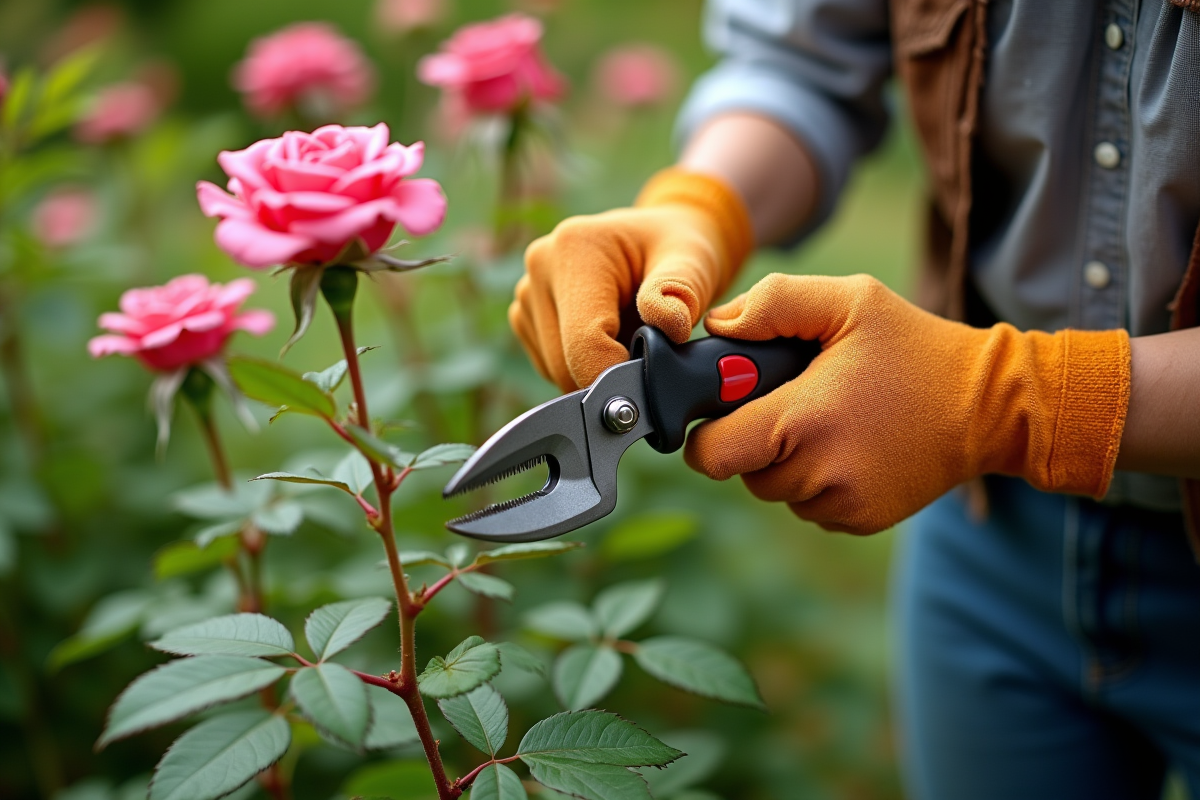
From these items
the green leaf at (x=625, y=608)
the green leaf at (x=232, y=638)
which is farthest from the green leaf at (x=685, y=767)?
the green leaf at (x=232, y=638)

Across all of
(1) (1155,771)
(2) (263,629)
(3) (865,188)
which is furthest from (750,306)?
(3) (865,188)

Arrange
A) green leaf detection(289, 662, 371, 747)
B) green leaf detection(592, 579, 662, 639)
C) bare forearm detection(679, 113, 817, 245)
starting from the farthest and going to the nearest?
bare forearm detection(679, 113, 817, 245) → green leaf detection(592, 579, 662, 639) → green leaf detection(289, 662, 371, 747)

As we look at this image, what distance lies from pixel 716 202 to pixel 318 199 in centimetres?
46

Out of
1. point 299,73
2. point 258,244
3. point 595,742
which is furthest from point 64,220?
point 595,742

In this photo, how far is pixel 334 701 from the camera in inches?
18.9

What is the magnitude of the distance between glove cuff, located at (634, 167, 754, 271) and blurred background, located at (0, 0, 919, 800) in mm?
271

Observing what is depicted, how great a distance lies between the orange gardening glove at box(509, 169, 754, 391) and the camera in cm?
65

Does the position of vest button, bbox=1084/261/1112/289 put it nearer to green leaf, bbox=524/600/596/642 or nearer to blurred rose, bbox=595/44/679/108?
green leaf, bbox=524/600/596/642

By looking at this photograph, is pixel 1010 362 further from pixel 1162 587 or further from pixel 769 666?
pixel 769 666

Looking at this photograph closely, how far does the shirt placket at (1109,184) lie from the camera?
2.26ft

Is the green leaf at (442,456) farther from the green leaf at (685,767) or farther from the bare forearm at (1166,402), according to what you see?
the bare forearm at (1166,402)

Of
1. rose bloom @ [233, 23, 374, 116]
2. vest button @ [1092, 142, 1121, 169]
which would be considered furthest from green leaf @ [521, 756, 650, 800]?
rose bloom @ [233, 23, 374, 116]

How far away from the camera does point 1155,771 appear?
0.96 metres

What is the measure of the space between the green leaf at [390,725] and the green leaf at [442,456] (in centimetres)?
17
